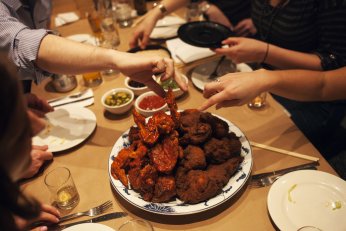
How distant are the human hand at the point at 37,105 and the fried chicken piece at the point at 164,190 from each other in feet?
3.16

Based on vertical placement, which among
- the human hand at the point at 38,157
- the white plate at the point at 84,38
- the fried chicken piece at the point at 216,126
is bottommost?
the human hand at the point at 38,157

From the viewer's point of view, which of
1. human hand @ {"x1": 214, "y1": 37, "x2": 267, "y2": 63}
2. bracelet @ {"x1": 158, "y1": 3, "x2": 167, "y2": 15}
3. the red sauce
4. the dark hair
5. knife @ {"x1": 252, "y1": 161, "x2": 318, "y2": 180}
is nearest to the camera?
the dark hair

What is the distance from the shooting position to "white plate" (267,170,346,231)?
3.93ft

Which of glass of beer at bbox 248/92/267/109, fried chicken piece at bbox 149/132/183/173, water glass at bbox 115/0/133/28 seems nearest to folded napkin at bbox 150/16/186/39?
water glass at bbox 115/0/133/28

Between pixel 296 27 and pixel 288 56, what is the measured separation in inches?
10.7

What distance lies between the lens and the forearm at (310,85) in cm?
159

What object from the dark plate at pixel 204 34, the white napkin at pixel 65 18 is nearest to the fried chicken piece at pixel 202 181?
the dark plate at pixel 204 34

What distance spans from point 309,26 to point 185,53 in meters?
0.91

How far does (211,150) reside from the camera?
1.39m

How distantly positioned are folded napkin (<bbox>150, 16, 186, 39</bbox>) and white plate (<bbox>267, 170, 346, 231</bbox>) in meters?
1.75

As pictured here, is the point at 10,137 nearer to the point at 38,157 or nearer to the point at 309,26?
the point at 38,157

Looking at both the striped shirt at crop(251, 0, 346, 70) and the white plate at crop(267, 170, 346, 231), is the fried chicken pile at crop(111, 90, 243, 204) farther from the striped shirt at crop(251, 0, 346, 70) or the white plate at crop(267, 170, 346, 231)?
the striped shirt at crop(251, 0, 346, 70)

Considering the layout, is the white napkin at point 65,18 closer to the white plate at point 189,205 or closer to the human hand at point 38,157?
the human hand at point 38,157

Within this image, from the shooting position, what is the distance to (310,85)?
164cm
